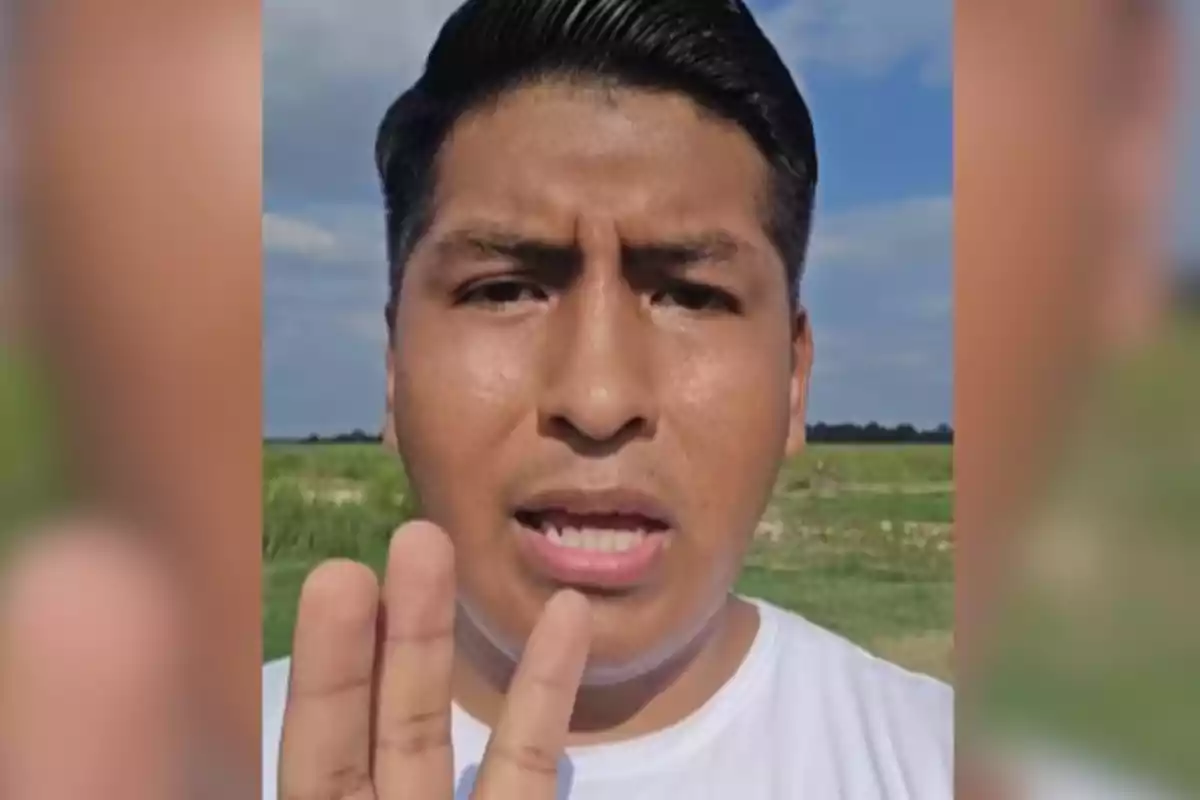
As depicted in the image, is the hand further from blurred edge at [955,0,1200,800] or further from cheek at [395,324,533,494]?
blurred edge at [955,0,1200,800]

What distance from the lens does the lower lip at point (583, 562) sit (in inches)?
29.6

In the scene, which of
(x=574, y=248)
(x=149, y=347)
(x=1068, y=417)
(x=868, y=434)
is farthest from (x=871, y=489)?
(x=149, y=347)

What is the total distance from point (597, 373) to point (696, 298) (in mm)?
89

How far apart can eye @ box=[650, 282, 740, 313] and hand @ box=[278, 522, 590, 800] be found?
22cm

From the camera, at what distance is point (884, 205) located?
31.0 inches

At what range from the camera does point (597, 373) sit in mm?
733

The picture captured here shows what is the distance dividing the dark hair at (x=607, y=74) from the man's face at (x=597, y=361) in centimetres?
1

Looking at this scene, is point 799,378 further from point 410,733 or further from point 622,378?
point 410,733

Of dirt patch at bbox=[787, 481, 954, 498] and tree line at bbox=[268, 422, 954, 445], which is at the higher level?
tree line at bbox=[268, 422, 954, 445]

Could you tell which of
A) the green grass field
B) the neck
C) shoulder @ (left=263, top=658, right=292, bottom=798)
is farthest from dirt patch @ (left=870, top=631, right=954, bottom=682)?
shoulder @ (left=263, top=658, right=292, bottom=798)

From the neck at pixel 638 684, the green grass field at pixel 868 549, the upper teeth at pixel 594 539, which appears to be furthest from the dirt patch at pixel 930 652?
the upper teeth at pixel 594 539

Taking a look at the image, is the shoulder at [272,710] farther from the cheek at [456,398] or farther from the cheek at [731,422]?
the cheek at [731,422]

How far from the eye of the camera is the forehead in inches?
29.0

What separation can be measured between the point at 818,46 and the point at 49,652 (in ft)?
2.14
